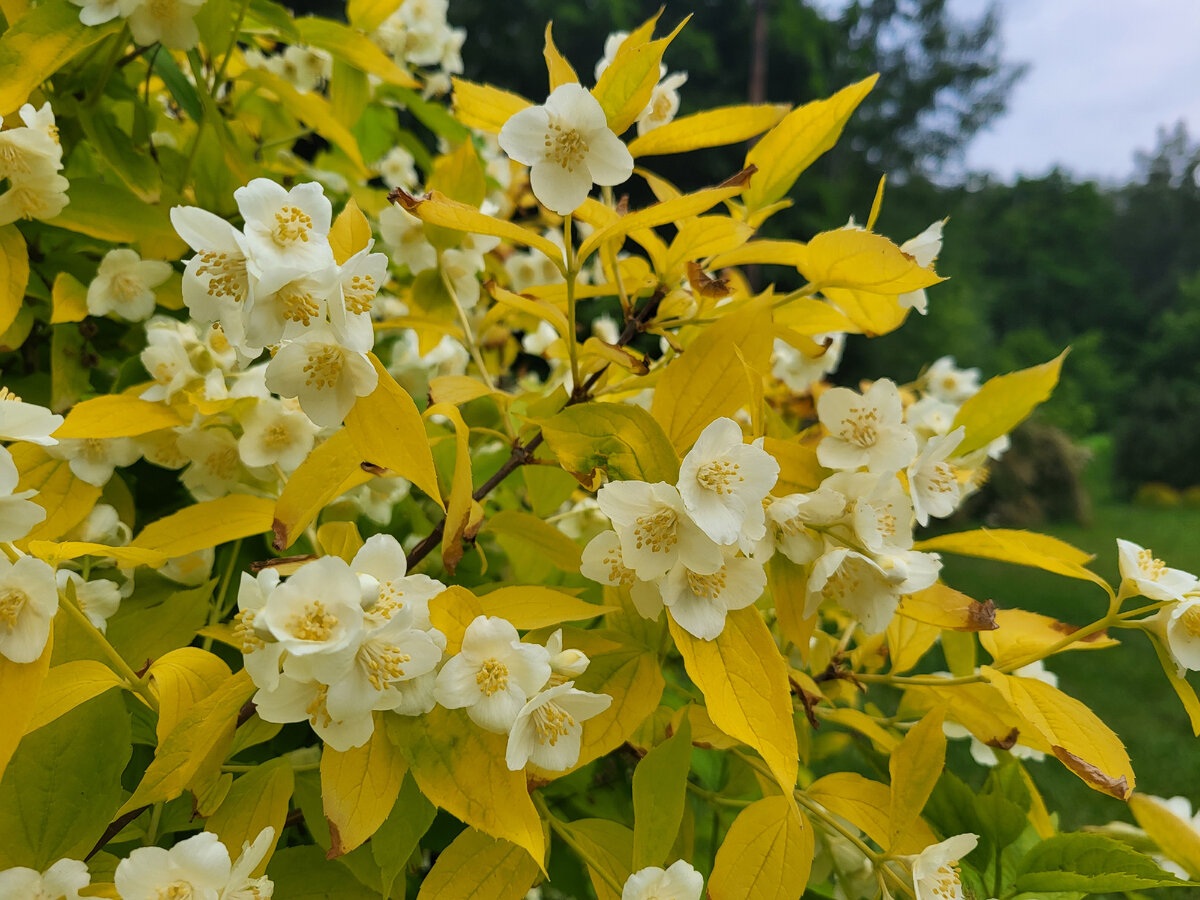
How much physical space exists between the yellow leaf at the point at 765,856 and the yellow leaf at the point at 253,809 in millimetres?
227

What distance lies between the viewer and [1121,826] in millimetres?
A: 640

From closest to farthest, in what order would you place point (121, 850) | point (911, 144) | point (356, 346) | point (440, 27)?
point (356, 346), point (121, 850), point (440, 27), point (911, 144)

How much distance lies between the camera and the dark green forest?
4.69 metres

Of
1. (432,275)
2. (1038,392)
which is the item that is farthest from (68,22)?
(1038,392)

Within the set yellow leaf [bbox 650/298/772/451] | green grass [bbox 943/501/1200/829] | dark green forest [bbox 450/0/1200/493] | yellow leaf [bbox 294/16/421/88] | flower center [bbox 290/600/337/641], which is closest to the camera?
flower center [bbox 290/600/337/641]

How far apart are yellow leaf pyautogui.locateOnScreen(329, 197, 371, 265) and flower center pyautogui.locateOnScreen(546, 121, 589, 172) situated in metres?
0.11

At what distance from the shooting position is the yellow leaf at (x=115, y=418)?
1.55ft

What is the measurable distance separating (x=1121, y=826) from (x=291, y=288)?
74 centimetres

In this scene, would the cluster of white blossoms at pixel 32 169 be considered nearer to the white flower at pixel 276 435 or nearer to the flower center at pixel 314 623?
the white flower at pixel 276 435

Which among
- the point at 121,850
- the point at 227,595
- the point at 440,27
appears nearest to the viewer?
the point at 121,850

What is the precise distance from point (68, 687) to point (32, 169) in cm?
35

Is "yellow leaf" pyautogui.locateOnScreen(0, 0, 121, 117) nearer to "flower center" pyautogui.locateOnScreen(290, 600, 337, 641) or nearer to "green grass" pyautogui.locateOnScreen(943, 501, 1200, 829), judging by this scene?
"flower center" pyautogui.locateOnScreen(290, 600, 337, 641)

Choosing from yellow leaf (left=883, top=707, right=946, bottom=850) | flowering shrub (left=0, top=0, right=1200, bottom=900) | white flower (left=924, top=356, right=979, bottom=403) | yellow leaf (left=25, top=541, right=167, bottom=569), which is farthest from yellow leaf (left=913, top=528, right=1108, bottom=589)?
white flower (left=924, top=356, right=979, bottom=403)

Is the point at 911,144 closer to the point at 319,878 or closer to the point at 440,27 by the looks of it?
the point at 440,27
